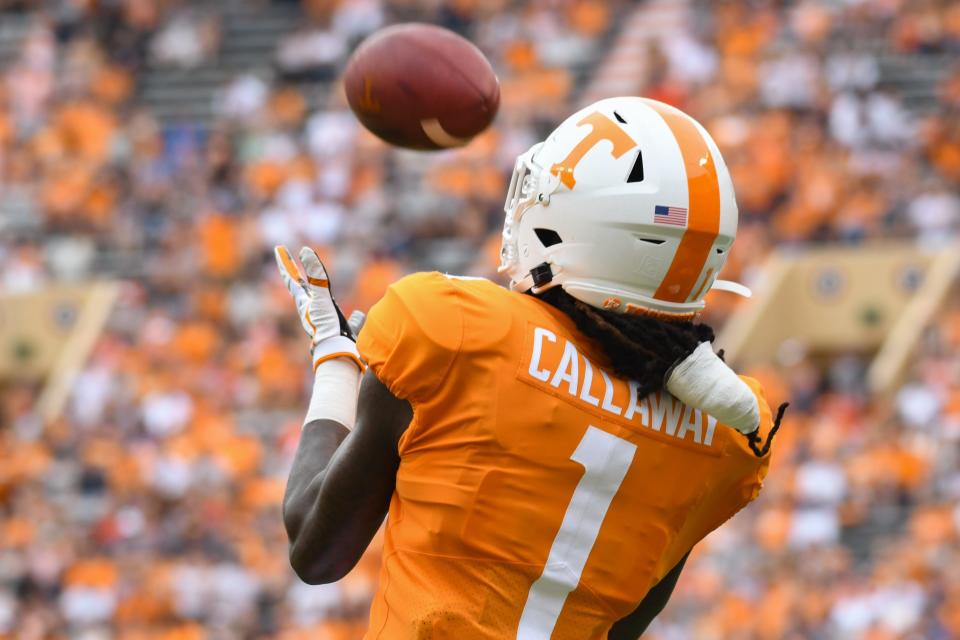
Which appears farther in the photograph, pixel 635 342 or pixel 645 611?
pixel 645 611

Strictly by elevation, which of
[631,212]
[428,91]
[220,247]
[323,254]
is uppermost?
[631,212]

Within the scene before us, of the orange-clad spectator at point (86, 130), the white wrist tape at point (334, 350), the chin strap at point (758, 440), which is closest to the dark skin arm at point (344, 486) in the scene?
the white wrist tape at point (334, 350)

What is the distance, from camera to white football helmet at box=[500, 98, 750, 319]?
2.69 metres

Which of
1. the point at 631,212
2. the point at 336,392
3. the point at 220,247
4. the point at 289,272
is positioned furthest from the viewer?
the point at 220,247

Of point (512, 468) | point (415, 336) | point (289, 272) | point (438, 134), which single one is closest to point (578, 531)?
point (512, 468)

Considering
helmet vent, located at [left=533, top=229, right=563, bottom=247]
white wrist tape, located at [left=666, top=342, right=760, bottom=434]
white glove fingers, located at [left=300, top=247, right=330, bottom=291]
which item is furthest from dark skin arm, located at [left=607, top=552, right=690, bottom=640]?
white glove fingers, located at [left=300, top=247, right=330, bottom=291]

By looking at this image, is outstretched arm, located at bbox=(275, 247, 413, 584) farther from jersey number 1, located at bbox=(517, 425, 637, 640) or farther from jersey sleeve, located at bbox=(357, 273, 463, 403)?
jersey number 1, located at bbox=(517, 425, 637, 640)

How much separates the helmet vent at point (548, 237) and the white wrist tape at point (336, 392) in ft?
1.32

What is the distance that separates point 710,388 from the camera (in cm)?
268

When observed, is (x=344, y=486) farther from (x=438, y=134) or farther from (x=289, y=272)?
(x=438, y=134)

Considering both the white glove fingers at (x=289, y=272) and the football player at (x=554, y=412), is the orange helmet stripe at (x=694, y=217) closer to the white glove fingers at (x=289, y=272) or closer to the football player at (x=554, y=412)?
the football player at (x=554, y=412)

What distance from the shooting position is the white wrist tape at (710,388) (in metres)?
2.68

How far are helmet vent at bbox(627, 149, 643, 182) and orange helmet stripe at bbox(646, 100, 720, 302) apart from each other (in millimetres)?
72

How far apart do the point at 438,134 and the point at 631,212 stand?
0.91 meters
